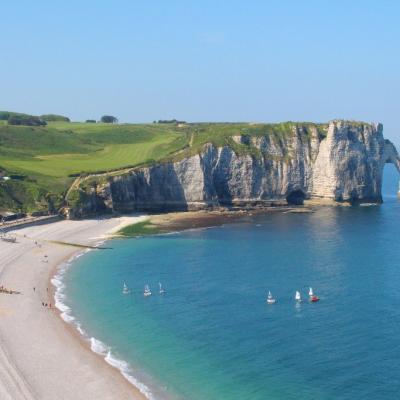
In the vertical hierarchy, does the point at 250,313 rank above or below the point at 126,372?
above

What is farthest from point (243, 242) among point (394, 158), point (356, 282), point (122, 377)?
point (394, 158)

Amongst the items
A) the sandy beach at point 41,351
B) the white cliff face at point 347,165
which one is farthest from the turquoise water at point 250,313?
the white cliff face at point 347,165

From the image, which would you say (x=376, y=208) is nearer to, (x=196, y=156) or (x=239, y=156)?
(x=239, y=156)

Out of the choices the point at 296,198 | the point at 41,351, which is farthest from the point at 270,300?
the point at 296,198

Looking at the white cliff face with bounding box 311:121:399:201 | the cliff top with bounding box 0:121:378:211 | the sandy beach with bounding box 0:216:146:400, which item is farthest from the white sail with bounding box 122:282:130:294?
the white cliff face with bounding box 311:121:399:201

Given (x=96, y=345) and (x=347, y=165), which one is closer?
(x=96, y=345)

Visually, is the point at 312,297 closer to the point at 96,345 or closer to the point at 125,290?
the point at 125,290
